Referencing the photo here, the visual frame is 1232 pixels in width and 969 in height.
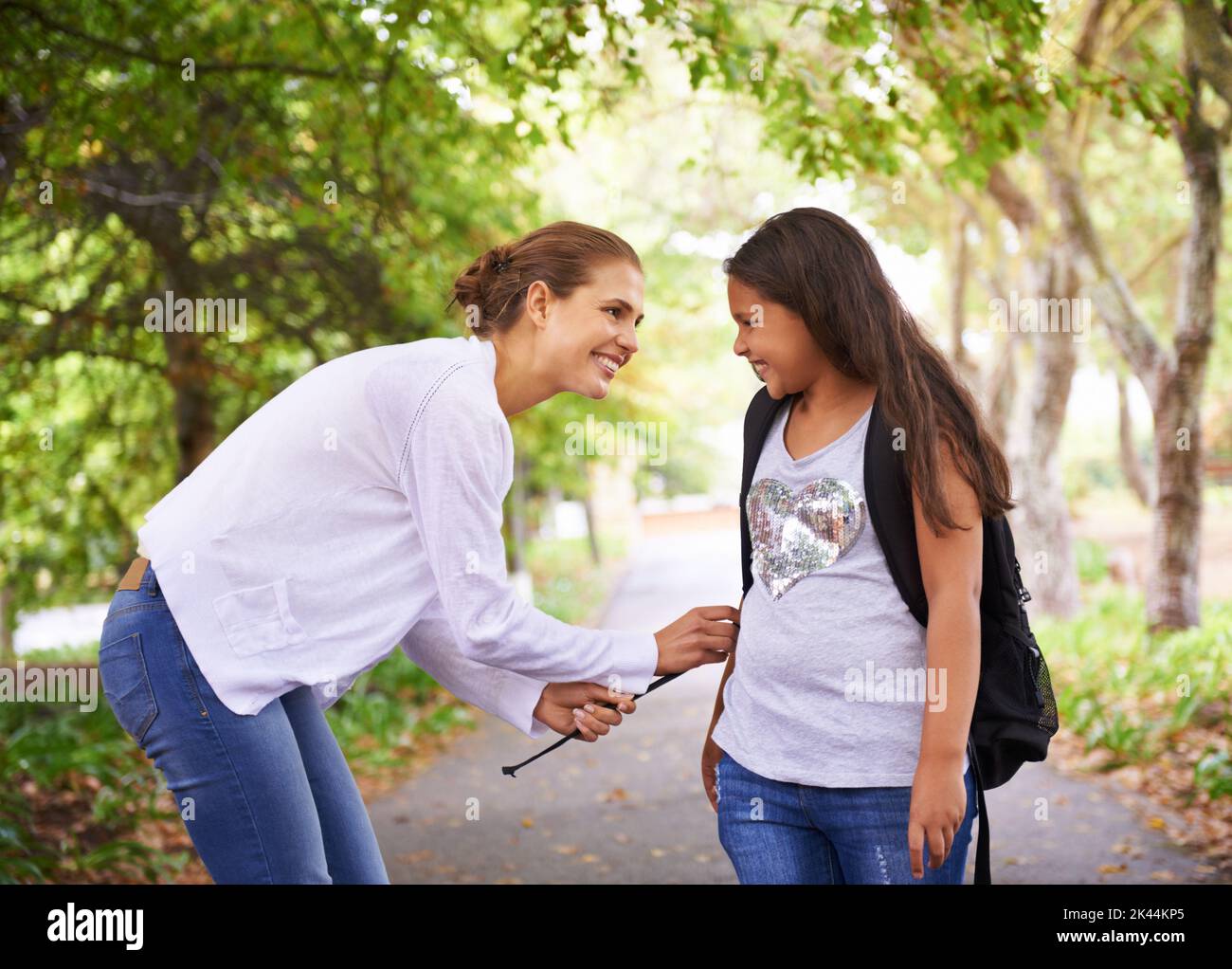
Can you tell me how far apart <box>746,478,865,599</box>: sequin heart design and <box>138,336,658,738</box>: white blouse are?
18.9 inches

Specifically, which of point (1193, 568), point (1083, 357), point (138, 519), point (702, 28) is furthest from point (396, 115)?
point (1083, 357)

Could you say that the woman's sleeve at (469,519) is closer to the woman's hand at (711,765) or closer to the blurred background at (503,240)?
the woman's hand at (711,765)

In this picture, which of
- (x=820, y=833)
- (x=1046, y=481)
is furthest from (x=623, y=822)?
(x=1046, y=481)

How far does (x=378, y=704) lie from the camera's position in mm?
9266

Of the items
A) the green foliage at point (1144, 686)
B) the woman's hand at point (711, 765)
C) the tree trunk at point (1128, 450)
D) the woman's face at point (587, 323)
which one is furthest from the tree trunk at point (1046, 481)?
the tree trunk at point (1128, 450)

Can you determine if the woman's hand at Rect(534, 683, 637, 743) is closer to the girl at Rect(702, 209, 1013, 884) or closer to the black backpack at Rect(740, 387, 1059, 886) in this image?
the girl at Rect(702, 209, 1013, 884)

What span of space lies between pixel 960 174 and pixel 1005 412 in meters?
9.34

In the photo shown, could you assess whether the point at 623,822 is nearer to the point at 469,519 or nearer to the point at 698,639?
the point at 698,639

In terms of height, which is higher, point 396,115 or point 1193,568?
point 396,115

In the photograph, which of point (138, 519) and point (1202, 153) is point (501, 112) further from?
point (1202, 153)

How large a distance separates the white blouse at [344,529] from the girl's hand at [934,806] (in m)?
0.78

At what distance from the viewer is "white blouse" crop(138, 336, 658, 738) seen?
2.36 m

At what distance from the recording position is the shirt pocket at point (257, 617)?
2.36 metres
